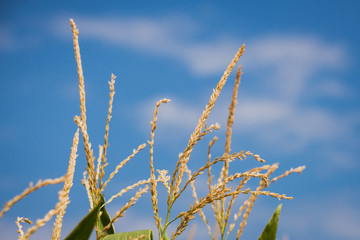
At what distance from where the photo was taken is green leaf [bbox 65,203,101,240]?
1415mm

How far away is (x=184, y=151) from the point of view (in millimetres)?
1708

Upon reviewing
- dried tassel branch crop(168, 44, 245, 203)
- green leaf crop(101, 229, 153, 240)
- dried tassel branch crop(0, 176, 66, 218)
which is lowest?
dried tassel branch crop(0, 176, 66, 218)

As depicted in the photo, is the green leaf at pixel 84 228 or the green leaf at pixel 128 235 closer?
the green leaf at pixel 84 228

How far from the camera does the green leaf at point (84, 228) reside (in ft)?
4.64

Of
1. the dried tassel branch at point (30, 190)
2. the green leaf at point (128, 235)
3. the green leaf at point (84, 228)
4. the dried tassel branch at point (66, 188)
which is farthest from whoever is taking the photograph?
the green leaf at point (128, 235)

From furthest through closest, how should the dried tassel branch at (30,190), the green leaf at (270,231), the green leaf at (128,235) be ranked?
1. the green leaf at (270,231)
2. the green leaf at (128,235)
3. the dried tassel branch at (30,190)

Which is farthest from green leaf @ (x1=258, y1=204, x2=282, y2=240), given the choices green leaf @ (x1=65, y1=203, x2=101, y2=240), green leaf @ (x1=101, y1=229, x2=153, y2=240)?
green leaf @ (x1=65, y1=203, x2=101, y2=240)

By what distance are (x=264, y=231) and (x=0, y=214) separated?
1568mm

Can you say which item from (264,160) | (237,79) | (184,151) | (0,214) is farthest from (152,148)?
(237,79)

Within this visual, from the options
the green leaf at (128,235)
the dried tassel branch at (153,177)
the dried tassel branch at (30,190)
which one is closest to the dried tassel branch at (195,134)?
the dried tassel branch at (153,177)

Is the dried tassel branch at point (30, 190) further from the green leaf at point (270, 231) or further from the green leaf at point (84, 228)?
the green leaf at point (270, 231)

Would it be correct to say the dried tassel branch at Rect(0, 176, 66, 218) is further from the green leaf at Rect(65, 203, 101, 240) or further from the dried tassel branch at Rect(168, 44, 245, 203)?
the dried tassel branch at Rect(168, 44, 245, 203)

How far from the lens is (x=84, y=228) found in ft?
4.70

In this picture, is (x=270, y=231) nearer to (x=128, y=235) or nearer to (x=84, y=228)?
(x=128, y=235)
